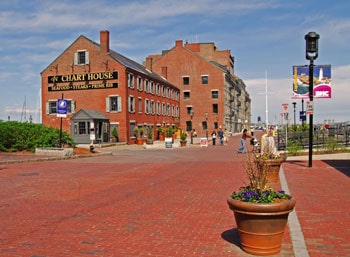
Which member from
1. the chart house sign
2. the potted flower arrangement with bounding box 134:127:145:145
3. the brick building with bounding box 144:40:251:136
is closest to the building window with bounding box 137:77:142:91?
the chart house sign

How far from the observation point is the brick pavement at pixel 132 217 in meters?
5.83

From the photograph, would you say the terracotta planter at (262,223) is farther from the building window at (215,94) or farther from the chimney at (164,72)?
the chimney at (164,72)

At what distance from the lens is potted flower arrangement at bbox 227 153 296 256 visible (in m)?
5.14

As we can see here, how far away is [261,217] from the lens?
17.0ft

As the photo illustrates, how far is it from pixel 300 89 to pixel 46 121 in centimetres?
3585

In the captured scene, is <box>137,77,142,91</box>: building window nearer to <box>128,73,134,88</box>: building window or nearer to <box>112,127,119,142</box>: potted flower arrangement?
<box>128,73,134,88</box>: building window

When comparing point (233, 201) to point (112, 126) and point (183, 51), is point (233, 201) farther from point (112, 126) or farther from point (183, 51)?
point (183, 51)

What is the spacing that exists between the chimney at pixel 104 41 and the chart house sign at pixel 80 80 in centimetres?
273

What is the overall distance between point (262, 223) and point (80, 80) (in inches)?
1737

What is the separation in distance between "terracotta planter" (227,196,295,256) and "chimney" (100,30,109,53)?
140 ft

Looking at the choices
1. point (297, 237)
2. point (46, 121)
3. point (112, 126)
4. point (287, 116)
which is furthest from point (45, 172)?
point (46, 121)

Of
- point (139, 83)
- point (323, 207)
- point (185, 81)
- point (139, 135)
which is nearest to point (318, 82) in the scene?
point (323, 207)

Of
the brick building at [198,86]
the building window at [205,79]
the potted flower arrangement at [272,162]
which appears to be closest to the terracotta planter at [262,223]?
the potted flower arrangement at [272,162]

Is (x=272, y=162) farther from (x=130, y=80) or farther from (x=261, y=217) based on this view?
(x=130, y=80)
